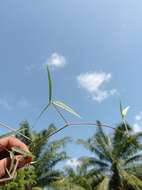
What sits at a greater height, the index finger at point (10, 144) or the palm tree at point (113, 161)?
the palm tree at point (113, 161)

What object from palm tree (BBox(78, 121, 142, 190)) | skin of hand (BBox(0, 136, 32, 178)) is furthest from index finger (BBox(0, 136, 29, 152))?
palm tree (BBox(78, 121, 142, 190))

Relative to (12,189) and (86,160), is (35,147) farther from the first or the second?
(86,160)

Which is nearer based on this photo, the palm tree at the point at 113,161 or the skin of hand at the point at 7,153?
the skin of hand at the point at 7,153

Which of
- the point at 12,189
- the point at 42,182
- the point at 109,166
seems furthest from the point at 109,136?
the point at 12,189

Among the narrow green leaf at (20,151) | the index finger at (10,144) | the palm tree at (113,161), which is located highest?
the palm tree at (113,161)

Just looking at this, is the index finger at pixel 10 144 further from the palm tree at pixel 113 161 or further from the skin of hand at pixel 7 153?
the palm tree at pixel 113 161

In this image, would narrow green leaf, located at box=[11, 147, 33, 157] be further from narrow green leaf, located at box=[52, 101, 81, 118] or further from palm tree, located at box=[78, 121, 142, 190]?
palm tree, located at box=[78, 121, 142, 190]

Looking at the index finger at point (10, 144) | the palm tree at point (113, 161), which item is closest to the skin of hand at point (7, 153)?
the index finger at point (10, 144)

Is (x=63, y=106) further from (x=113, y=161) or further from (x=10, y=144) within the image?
(x=113, y=161)
